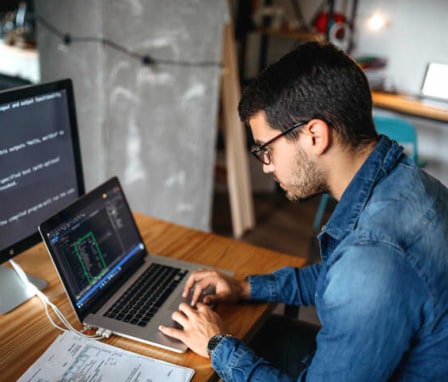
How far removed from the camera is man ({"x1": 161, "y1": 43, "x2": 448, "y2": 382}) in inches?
32.3

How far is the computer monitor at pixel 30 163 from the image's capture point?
1111mm

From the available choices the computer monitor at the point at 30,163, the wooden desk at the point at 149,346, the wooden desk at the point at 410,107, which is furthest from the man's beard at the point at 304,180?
the wooden desk at the point at 410,107

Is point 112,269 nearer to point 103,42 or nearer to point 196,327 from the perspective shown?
point 196,327

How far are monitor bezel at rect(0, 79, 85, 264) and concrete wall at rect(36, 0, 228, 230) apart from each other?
2.86 ft

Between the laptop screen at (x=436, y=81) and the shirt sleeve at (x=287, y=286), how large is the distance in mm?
2459

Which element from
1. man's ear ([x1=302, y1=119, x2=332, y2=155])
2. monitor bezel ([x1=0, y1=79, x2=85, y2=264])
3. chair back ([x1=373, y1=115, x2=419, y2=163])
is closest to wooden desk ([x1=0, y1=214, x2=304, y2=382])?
monitor bezel ([x1=0, y1=79, x2=85, y2=264])

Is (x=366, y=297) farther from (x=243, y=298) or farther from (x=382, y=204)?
(x=243, y=298)

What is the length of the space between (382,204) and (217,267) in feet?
1.84

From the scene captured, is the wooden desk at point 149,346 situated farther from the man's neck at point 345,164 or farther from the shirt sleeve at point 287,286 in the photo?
the man's neck at point 345,164

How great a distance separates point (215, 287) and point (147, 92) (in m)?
1.35

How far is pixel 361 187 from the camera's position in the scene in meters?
0.98

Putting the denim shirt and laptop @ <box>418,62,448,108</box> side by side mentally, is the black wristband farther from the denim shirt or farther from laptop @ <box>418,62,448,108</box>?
laptop @ <box>418,62,448,108</box>

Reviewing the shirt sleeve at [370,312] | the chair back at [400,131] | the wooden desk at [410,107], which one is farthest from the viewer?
the wooden desk at [410,107]

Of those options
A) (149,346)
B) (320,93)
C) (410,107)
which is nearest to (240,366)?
(149,346)
